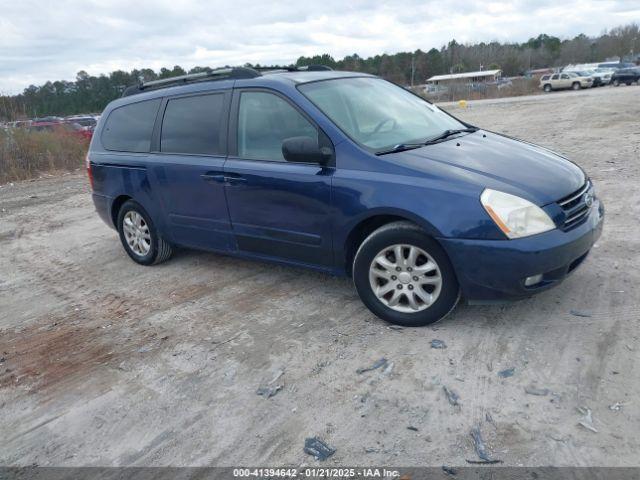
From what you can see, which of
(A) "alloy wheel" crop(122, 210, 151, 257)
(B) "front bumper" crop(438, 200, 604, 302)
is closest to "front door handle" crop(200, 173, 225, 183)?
(A) "alloy wheel" crop(122, 210, 151, 257)

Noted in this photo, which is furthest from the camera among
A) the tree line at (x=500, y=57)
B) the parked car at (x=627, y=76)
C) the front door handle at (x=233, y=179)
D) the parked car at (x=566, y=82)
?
the tree line at (x=500, y=57)

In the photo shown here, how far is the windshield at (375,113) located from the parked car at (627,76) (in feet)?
134

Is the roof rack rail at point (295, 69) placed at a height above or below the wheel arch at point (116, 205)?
above

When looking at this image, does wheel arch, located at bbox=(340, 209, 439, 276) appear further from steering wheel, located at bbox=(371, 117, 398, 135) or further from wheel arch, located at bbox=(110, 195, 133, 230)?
wheel arch, located at bbox=(110, 195, 133, 230)

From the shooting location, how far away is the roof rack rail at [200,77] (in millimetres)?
4871

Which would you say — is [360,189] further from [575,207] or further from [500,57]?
[500,57]

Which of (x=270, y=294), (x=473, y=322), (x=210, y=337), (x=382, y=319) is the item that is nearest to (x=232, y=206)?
(x=270, y=294)

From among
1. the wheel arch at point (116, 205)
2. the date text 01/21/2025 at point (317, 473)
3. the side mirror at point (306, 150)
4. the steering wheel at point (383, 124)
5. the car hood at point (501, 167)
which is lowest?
the date text 01/21/2025 at point (317, 473)

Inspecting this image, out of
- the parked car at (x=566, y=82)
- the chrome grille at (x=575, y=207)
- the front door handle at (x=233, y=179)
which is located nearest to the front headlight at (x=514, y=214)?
the chrome grille at (x=575, y=207)

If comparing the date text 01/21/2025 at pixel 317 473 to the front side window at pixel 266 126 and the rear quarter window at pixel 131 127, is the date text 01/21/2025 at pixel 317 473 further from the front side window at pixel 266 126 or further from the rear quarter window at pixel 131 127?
the rear quarter window at pixel 131 127

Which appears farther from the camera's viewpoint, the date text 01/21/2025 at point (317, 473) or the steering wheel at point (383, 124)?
the steering wheel at point (383, 124)

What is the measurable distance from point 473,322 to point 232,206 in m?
2.26

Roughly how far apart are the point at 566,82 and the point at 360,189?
1780 inches

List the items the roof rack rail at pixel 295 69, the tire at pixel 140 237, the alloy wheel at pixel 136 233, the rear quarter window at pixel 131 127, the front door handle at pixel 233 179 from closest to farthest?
1. the front door handle at pixel 233 179
2. the roof rack rail at pixel 295 69
3. the rear quarter window at pixel 131 127
4. the tire at pixel 140 237
5. the alloy wheel at pixel 136 233
